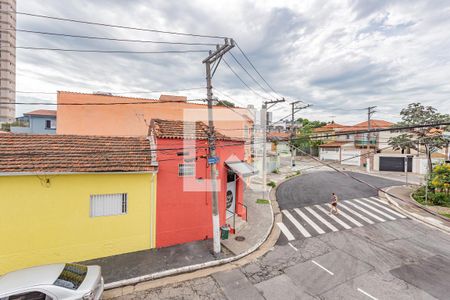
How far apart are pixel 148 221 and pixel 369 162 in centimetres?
3889

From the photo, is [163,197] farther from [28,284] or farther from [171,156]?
[28,284]

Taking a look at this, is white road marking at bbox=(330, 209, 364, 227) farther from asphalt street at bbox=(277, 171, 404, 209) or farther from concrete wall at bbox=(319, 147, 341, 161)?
concrete wall at bbox=(319, 147, 341, 161)

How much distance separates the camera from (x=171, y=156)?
1105 cm

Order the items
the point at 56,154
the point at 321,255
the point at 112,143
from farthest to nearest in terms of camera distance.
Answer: the point at 112,143
the point at 321,255
the point at 56,154

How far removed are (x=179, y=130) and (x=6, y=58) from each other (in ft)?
243

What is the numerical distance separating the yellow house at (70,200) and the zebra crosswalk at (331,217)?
8.44 meters

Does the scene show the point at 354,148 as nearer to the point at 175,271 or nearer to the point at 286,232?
the point at 286,232

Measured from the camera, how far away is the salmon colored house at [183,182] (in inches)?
429

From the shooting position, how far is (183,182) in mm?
11367

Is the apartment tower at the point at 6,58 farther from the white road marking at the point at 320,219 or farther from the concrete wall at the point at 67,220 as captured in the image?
the white road marking at the point at 320,219

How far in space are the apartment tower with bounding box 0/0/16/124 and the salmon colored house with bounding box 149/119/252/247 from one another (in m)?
67.5

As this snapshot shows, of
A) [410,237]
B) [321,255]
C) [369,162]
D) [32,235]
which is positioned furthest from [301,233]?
[369,162]

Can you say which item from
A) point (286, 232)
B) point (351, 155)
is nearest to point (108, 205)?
point (286, 232)

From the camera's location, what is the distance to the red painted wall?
10.9 meters
